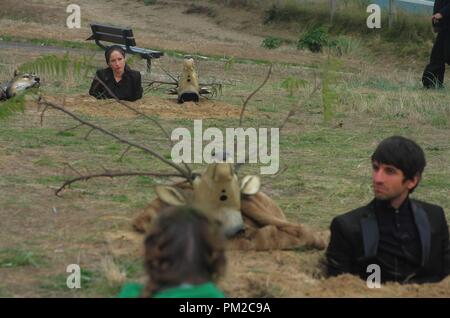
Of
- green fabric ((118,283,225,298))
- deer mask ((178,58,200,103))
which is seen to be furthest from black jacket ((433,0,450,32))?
green fabric ((118,283,225,298))

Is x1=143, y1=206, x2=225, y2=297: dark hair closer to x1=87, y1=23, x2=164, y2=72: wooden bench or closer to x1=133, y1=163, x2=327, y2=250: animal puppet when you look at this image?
x1=133, y1=163, x2=327, y2=250: animal puppet

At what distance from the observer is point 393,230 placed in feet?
20.6

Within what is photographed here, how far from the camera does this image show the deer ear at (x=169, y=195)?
6613 mm

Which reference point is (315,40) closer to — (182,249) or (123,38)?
(123,38)

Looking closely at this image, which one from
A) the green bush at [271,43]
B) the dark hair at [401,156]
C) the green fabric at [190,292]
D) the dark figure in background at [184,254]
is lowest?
the green fabric at [190,292]

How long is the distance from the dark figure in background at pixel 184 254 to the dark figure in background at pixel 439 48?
1477cm

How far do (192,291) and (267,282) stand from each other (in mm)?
2031

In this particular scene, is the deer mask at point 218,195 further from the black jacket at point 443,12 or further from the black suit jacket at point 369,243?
the black jacket at point 443,12

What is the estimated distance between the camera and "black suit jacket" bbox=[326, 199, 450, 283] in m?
6.25

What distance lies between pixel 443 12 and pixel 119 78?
21.7 ft

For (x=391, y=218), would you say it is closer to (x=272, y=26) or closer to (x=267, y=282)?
(x=267, y=282)

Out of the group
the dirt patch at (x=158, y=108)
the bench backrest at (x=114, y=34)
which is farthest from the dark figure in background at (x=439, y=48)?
the bench backrest at (x=114, y=34)

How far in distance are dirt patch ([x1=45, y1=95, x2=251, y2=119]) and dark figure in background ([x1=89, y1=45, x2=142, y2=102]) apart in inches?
5.8

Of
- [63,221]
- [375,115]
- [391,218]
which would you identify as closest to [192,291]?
[391,218]
